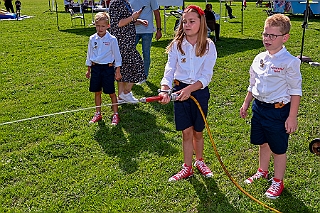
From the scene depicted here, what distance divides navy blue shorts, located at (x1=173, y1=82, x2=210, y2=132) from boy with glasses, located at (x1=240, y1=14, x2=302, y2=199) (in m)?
0.42

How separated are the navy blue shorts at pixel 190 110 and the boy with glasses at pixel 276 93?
0.42 meters

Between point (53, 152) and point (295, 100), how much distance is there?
102 inches

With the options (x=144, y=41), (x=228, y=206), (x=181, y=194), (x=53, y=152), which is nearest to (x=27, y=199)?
(x=53, y=152)

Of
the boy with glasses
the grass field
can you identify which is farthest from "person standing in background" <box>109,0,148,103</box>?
the boy with glasses

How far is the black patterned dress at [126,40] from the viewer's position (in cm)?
497

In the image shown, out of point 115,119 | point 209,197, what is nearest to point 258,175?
point 209,197

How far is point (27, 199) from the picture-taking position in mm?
3182

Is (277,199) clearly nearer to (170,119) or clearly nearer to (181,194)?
(181,194)

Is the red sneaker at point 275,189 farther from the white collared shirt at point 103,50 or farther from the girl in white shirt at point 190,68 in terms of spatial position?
the white collared shirt at point 103,50

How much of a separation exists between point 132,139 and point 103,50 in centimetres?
120

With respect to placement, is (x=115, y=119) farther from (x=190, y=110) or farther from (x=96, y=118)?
(x=190, y=110)

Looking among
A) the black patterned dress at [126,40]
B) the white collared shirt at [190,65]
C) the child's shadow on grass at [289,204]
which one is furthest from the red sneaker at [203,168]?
the black patterned dress at [126,40]

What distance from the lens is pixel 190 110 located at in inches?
126

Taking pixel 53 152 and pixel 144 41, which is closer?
pixel 53 152
